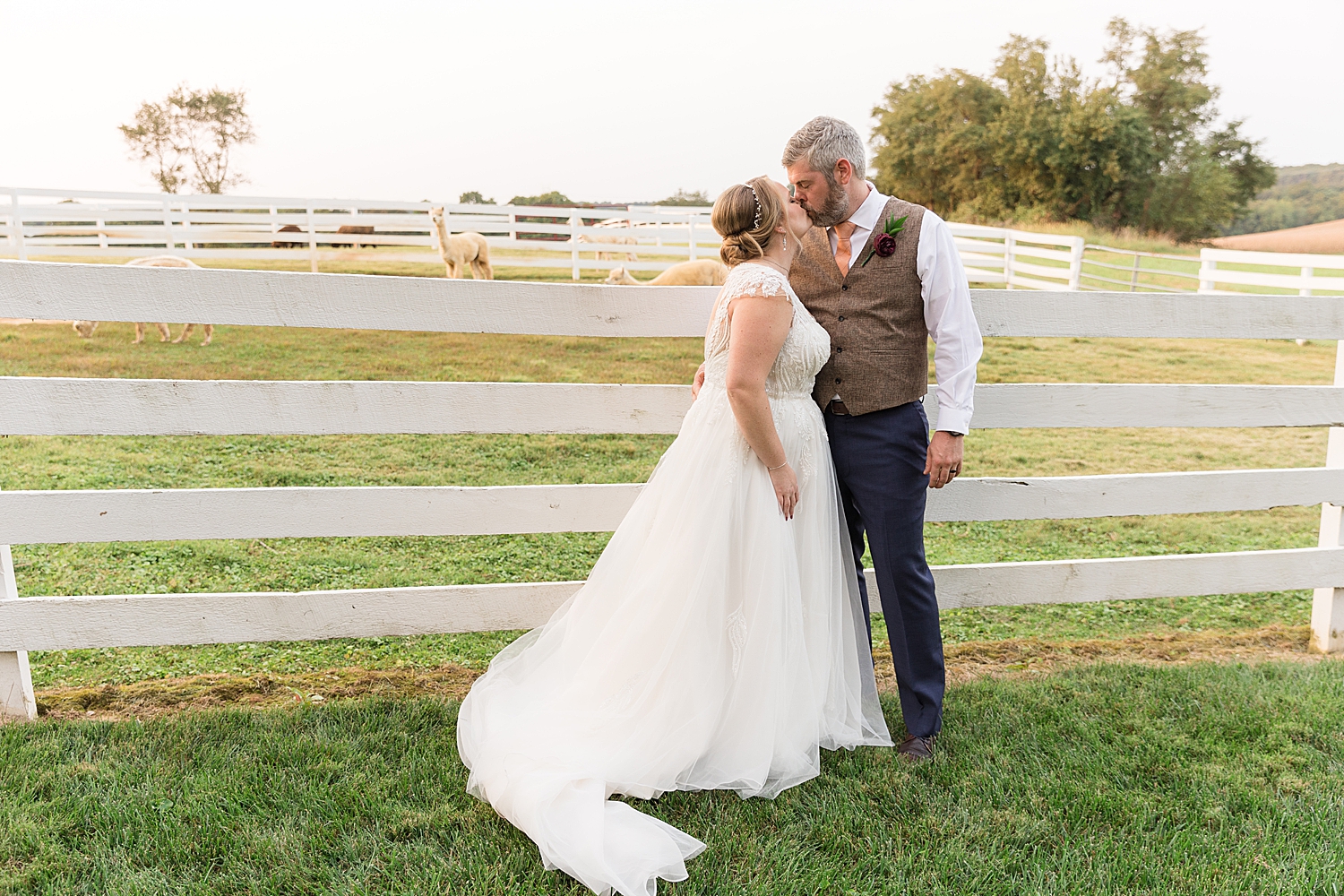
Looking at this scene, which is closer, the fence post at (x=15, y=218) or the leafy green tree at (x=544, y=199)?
the fence post at (x=15, y=218)

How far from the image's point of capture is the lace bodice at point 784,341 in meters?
2.56

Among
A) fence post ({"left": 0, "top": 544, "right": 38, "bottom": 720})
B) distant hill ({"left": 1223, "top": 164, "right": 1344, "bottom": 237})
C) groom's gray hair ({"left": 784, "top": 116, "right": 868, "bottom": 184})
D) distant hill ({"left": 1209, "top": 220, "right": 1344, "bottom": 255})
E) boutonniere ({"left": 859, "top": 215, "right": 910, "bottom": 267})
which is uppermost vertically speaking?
distant hill ({"left": 1223, "top": 164, "right": 1344, "bottom": 237})

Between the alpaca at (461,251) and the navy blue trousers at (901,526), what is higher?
the alpaca at (461,251)

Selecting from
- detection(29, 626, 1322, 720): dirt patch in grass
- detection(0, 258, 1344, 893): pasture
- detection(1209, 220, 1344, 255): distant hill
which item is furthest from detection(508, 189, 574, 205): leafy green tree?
detection(1209, 220, 1344, 255): distant hill

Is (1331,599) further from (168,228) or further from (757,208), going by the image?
(168,228)

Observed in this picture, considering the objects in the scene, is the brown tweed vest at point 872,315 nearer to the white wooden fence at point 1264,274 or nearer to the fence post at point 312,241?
the white wooden fence at point 1264,274

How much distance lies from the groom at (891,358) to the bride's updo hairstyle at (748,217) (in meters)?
0.14

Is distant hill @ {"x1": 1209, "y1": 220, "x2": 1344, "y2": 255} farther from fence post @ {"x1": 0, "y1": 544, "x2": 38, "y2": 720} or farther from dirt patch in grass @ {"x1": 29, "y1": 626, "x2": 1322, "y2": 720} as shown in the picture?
fence post @ {"x1": 0, "y1": 544, "x2": 38, "y2": 720}

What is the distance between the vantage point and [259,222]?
17.0 metres

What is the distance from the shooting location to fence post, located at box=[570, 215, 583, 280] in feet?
54.1

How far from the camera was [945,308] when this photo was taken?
2625 mm

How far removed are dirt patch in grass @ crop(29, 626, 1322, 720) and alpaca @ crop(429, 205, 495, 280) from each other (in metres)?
9.52

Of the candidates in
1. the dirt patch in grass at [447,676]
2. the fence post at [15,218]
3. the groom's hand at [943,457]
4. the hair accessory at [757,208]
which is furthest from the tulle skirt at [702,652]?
the fence post at [15,218]

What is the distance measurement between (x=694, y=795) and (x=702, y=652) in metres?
0.41
